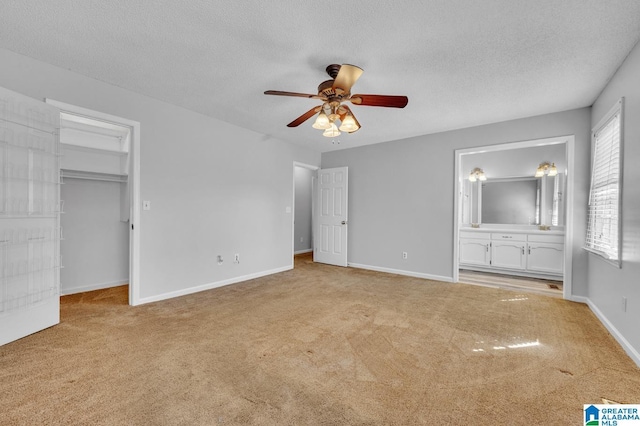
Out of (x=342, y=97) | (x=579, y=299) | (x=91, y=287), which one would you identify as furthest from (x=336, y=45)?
(x=91, y=287)

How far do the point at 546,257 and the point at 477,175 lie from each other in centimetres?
194

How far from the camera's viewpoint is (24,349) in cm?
227

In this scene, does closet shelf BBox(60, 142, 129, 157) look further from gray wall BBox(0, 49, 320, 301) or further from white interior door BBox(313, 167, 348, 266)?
white interior door BBox(313, 167, 348, 266)

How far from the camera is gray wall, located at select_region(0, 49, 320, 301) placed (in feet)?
9.67

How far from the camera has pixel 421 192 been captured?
498 cm

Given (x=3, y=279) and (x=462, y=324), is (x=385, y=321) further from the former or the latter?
(x=3, y=279)

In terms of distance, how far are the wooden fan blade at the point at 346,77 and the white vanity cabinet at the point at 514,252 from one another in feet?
14.6

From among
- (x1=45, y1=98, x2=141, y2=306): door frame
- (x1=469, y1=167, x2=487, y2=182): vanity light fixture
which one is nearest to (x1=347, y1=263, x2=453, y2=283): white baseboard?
(x1=469, y1=167, x2=487, y2=182): vanity light fixture

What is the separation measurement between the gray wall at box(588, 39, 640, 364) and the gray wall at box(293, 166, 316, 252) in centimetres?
591

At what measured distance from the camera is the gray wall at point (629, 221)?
224 centimetres

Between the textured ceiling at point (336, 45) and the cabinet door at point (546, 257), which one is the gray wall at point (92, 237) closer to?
the textured ceiling at point (336, 45)

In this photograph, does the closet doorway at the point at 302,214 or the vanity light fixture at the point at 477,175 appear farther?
the closet doorway at the point at 302,214

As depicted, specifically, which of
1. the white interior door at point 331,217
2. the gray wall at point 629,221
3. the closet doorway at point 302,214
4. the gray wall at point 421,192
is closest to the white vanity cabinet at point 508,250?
the gray wall at point 421,192

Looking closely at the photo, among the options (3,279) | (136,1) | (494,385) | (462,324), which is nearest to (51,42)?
(136,1)
